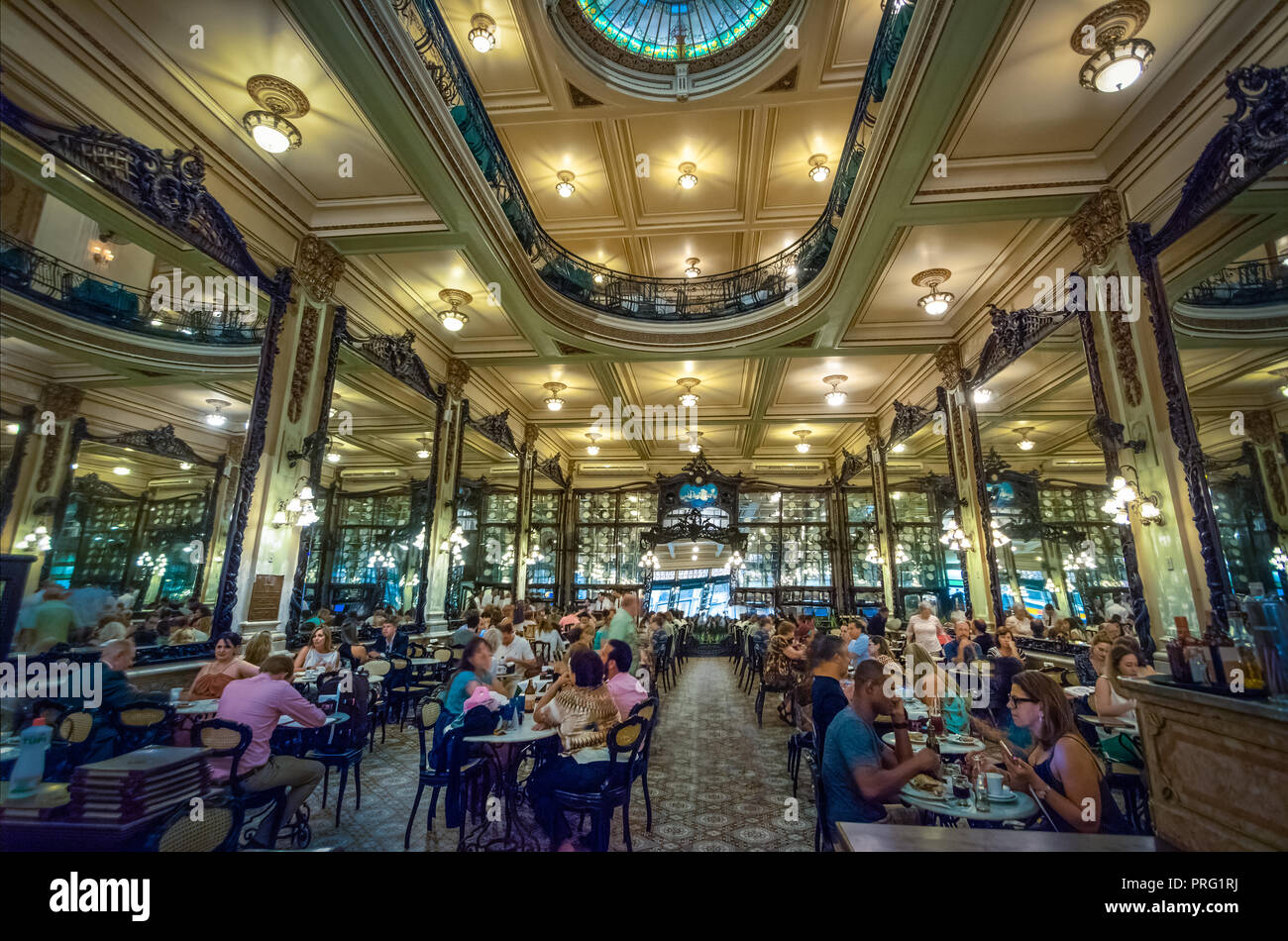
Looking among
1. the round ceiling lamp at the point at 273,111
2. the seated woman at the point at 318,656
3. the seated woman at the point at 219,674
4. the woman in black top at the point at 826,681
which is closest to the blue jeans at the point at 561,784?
the woman in black top at the point at 826,681

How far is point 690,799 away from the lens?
4.30 m

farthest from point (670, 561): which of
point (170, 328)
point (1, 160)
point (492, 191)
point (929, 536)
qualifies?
point (1, 160)

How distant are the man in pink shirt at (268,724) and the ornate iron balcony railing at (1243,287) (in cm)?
721

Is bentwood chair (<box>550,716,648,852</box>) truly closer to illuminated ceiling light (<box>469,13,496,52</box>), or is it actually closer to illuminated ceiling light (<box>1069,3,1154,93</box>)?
illuminated ceiling light (<box>1069,3,1154,93</box>)

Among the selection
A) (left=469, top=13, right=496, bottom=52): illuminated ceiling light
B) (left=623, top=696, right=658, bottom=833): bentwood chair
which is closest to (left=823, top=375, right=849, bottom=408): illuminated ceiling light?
(left=469, top=13, right=496, bottom=52): illuminated ceiling light

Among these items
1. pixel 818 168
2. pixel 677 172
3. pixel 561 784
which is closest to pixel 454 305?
pixel 677 172

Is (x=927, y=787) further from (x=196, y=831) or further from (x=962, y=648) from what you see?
(x=962, y=648)

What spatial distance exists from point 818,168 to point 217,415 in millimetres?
8907

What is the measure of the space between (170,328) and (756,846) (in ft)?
20.6

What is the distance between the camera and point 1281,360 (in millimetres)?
3629

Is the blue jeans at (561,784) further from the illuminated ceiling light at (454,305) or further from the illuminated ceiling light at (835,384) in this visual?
the illuminated ceiling light at (835,384)

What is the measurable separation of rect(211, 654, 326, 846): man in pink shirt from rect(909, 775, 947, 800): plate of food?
3455 mm

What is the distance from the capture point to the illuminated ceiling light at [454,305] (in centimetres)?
721
